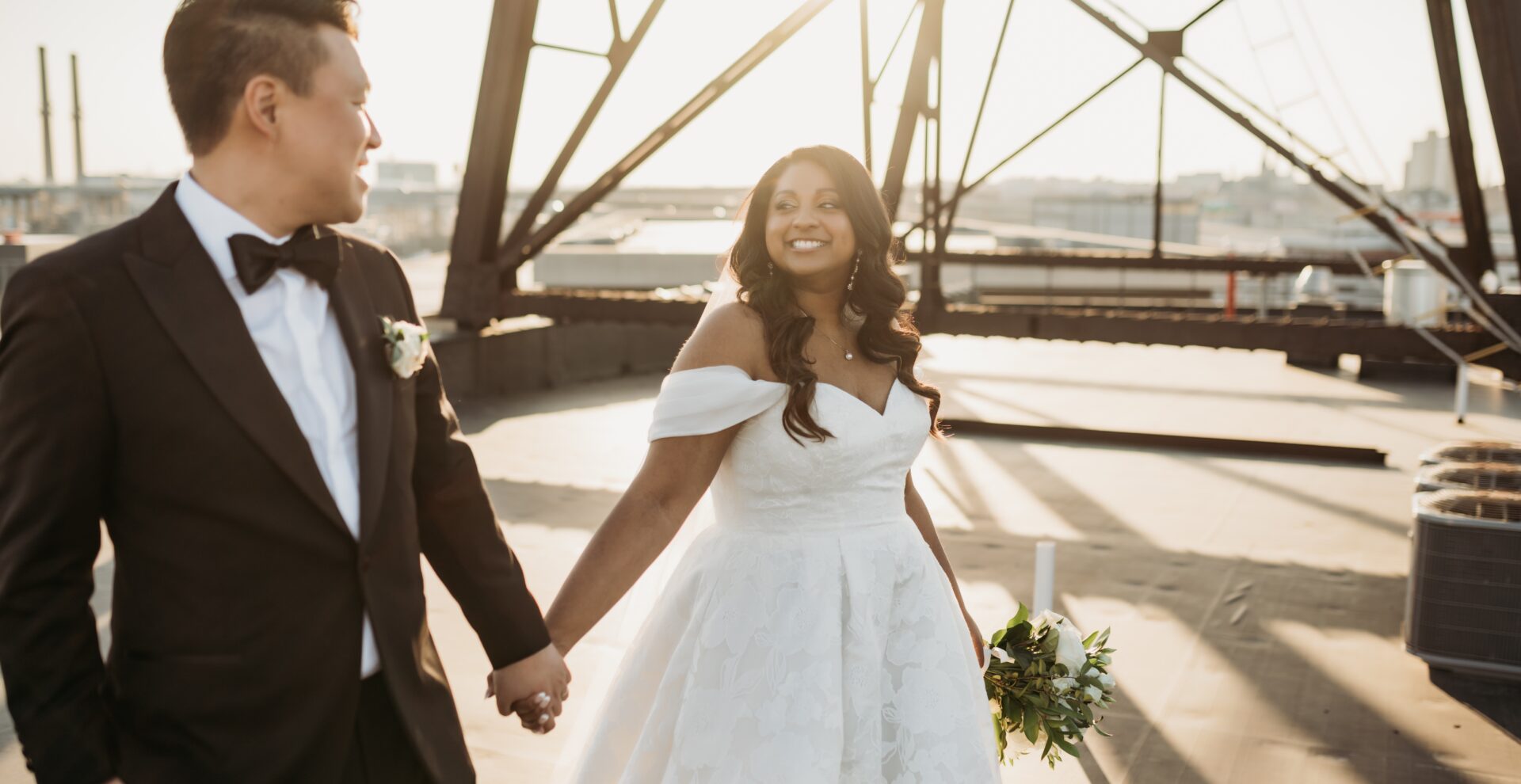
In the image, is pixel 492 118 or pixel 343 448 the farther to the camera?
pixel 492 118

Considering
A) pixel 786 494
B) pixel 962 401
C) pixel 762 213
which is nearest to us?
pixel 786 494

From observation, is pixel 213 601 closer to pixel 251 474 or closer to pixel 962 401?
pixel 251 474

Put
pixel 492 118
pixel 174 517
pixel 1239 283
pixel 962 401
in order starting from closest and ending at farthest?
pixel 174 517 < pixel 492 118 < pixel 962 401 < pixel 1239 283

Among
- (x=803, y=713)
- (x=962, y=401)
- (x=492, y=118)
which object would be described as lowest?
(x=962, y=401)

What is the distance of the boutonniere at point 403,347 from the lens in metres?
1.97

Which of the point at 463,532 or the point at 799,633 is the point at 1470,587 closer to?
the point at 799,633

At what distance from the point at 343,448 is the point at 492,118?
10274mm

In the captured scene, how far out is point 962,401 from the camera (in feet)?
45.3

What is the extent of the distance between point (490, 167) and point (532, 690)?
33.4ft

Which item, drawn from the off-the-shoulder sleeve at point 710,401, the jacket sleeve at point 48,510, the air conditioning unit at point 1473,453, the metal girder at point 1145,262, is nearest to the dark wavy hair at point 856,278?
the off-the-shoulder sleeve at point 710,401

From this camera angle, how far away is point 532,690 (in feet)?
7.29

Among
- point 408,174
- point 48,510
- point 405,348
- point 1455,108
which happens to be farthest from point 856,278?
point 408,174

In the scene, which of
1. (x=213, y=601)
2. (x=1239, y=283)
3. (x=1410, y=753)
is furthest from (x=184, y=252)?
(x=1239, y=283)

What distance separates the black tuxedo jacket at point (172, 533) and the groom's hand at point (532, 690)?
0.27 metres
